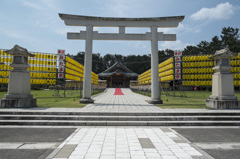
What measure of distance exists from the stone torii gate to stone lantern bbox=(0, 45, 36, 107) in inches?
120

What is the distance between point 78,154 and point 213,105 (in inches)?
300

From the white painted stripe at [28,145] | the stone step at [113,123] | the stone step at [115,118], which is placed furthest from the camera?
the stone step at [115,118]

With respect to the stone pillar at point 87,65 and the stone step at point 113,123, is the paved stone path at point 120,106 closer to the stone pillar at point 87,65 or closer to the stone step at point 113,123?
the stone pillar at point 87,65

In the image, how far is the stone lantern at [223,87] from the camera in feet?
25.5

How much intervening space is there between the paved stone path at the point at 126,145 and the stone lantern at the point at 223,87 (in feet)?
15.2

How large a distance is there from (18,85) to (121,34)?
665 cm

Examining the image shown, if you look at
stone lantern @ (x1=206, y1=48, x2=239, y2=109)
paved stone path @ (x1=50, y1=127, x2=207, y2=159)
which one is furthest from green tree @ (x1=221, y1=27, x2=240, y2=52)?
paved stone path @ (x1=50, y1=127, x2=207, y2=159)

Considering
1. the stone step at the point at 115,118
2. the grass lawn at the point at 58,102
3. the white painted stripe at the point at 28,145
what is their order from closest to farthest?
the white painted stripe at the point at 28,145 → the stone step at the point at 115,118 → the grass lawn at the point at 58,102

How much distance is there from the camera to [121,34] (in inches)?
385

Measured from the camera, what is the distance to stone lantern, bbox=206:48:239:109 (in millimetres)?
7785

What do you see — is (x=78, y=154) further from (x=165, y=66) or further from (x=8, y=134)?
(x=165, y=66)

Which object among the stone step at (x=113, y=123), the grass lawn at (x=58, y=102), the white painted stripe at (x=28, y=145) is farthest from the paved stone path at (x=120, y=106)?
the white painted stripe at (x=28, y=145)

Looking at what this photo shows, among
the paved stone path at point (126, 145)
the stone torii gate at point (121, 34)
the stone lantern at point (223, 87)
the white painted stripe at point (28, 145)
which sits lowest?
the white painted stripe at point (28, 145)

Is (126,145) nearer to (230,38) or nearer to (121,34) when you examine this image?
(121,34)
